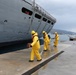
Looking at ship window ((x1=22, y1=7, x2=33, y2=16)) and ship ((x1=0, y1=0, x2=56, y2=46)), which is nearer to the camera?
ship ((x1=0, y1=0, x2=56, y2=46))

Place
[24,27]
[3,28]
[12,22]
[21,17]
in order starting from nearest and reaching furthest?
[3,28]
[12,22]
[21,17]
[24,27]

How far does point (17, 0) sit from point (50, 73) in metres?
13.0

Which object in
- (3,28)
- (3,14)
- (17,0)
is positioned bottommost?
(3,28)

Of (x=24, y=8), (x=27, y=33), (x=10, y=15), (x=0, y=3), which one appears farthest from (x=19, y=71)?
(x=27, y=33)

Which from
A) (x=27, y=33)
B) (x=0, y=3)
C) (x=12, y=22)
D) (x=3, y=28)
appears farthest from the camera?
(x=27, y=33)

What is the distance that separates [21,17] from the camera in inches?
935

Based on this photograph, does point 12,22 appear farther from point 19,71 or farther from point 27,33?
point 19,71

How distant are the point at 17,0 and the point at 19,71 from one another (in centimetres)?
1339

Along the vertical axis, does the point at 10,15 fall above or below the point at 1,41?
above

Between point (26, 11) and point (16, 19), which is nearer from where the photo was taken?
point (16, 19)

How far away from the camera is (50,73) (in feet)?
34.3

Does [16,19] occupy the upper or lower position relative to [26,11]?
lower

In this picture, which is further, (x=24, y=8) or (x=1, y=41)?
(x=24, y=8)

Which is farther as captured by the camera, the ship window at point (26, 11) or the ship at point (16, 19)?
the ship window at point (26, 11)
